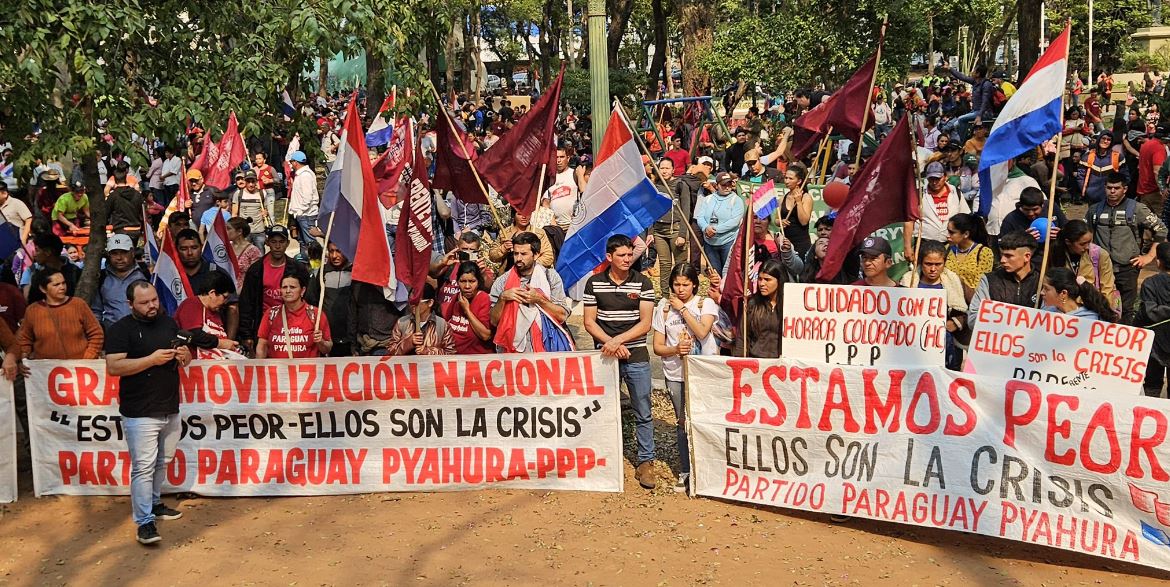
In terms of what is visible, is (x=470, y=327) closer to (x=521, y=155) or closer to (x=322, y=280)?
(x=322, y=280)

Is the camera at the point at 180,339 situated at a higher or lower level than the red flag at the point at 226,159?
lower

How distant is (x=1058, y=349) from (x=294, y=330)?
5.14 m

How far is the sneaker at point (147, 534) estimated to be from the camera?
26.0 ft

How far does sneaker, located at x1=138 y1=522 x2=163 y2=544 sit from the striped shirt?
10.3 feet

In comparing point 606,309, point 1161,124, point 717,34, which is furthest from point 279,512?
point 717,34

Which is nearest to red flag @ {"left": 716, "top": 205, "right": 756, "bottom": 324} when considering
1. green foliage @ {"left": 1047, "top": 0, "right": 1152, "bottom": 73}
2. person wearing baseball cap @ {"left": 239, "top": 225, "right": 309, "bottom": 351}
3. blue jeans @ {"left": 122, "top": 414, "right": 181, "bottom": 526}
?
person wearing baseball cap @ {"left": 239, "top": 225, "right": 309, "bottom": 351}

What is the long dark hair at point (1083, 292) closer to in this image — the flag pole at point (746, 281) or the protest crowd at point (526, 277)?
the protest crowd at point (526, 277)

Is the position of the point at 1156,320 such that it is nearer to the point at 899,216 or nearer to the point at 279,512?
the point at 899,216

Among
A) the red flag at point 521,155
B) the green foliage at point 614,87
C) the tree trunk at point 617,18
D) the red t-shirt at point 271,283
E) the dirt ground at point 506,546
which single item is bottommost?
the dirt ground at point 506,546

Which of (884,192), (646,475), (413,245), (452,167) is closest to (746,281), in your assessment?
(884,192)

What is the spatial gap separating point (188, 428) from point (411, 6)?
14.8 ft

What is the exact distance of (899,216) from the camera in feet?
28.7

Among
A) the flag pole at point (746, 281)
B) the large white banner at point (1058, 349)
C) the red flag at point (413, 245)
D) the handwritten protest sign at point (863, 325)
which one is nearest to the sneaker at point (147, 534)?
the red flag at point (413, 245)

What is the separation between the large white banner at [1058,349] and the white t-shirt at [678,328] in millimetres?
1703
